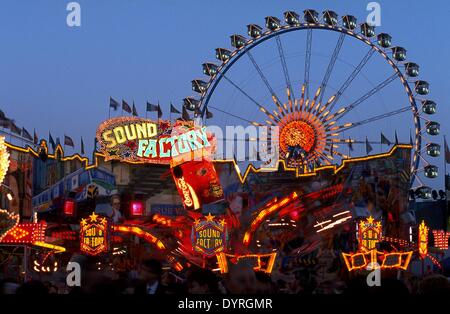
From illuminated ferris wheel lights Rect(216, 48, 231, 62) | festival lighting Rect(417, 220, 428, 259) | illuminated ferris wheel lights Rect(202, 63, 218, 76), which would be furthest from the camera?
illuminated ferris wheel lights Rect(202, 63, 218, 76)

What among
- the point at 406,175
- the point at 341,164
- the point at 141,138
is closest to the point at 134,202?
the point at 141,138

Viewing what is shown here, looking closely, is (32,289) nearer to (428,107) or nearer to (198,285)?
(198,285)

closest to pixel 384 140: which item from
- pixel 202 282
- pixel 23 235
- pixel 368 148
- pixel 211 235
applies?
pixel 368 148

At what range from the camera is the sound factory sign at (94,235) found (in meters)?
42.7

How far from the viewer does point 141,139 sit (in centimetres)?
4622

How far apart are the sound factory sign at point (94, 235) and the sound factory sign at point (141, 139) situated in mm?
4325

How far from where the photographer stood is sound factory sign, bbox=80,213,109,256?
4266 cm

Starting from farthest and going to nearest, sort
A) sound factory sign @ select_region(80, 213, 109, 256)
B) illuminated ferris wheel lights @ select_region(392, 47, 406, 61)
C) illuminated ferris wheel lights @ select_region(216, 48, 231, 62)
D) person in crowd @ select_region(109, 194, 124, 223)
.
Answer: person in crowd @ select_region(109, 194, 124, 223) → illuminated ferris wheel lights @ select_region(216, 48, 231, 62) → sound factory sign @ select_region(80, 213, 109, 256) → illuminated ferris wheel lights @ select_region(392, 47, 406, 61)

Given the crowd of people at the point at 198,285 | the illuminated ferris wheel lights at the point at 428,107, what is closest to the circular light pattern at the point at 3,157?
the crowd of people at the point at 198,285

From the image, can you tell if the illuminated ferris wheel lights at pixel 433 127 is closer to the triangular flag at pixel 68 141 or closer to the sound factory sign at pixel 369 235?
the sound factory sign at pixel 369 235

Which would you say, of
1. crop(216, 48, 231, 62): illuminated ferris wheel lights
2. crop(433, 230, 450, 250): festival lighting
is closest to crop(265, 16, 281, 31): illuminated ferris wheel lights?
crop(216, 48, 231, 62): illuminated ferris wheel lights

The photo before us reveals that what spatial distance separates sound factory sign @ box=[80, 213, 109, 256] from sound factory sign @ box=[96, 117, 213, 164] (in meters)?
4.32

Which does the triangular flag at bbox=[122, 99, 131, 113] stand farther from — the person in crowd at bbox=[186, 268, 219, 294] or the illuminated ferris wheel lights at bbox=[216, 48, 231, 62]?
the person in crowd at bbox=[186, 268, 219, 294]
